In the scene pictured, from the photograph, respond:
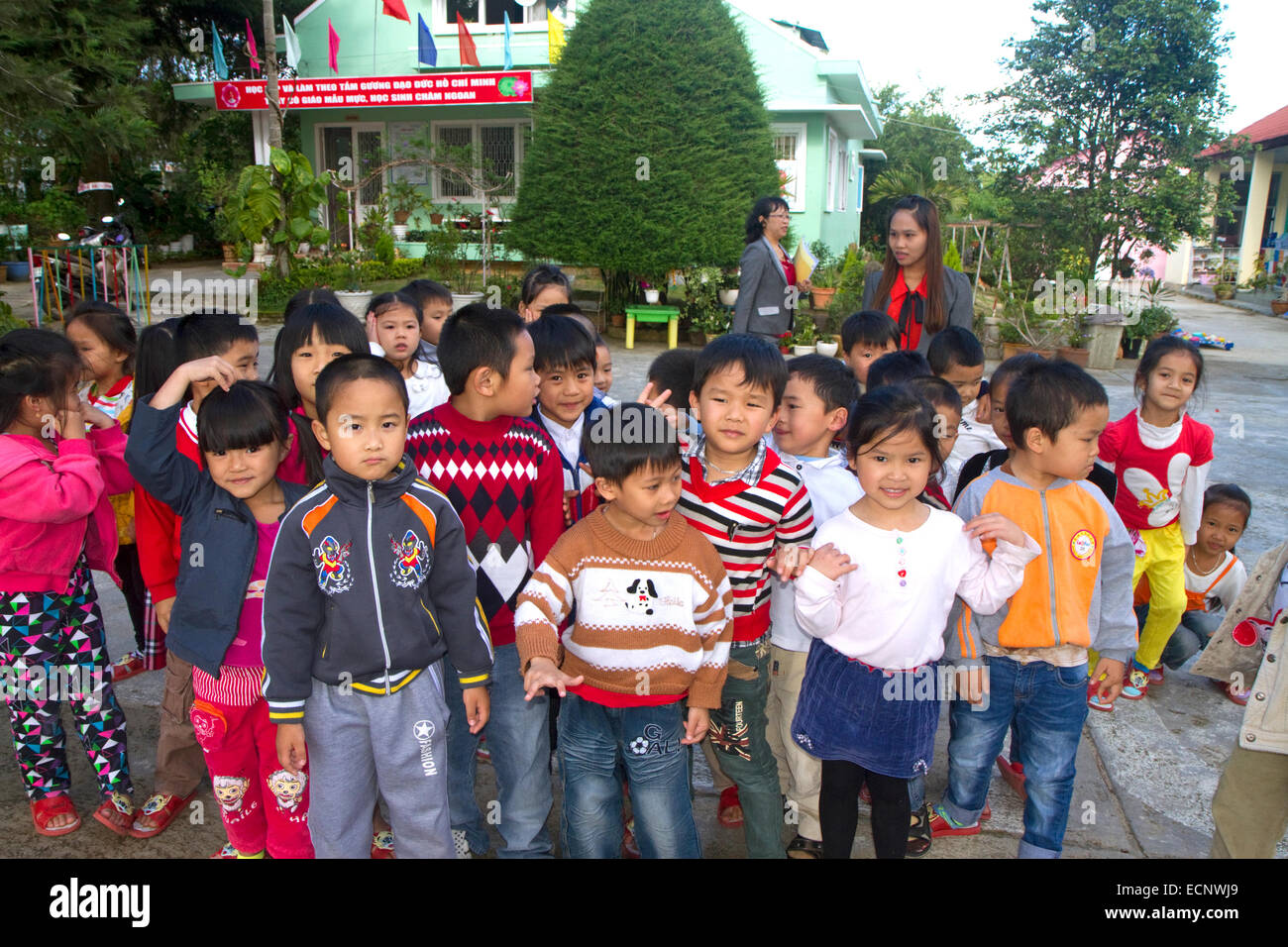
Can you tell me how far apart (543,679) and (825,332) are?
12038 mm

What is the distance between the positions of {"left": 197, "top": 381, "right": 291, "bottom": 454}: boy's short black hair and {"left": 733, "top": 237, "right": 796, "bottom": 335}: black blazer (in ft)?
11.5

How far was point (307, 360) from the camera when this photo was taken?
2.74 m

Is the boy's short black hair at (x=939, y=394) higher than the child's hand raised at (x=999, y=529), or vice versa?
the boy's short black hair at (x=939, y=394)

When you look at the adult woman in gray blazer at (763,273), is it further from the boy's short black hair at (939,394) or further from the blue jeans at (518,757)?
the blue jeans at (518,757)

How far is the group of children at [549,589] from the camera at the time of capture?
2193mm

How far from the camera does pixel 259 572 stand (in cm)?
249

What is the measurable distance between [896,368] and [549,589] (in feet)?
5.33

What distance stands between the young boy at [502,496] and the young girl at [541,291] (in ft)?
5.84

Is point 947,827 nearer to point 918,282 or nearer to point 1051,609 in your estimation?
point 1051,609

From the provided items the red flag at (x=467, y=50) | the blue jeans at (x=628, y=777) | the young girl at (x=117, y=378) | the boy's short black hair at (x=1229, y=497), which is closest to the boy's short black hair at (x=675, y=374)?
the blue jeans at (x=628, y=777)

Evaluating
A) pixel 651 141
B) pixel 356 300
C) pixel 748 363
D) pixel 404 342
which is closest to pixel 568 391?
pixel 748 363

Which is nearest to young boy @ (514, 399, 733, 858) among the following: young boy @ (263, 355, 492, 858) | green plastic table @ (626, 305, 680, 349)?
young boy @ (263, 355, 492, 858)
